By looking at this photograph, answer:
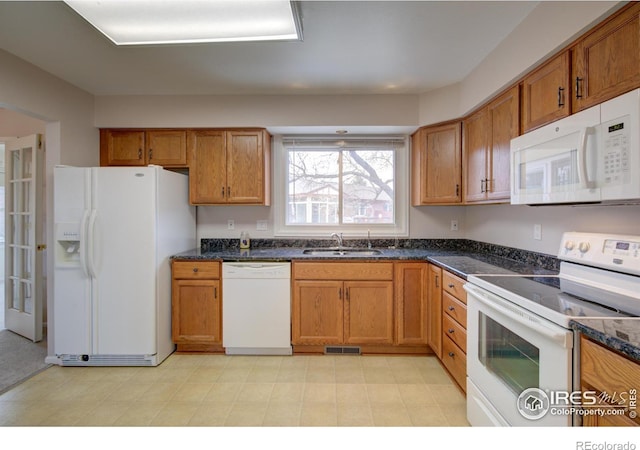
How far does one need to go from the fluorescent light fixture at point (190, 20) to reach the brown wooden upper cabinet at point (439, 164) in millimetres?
1666

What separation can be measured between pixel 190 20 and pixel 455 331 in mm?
2564

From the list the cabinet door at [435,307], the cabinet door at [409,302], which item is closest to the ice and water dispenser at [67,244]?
the cabinet door at [409,302]

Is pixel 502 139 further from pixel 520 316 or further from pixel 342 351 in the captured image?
pixel 342 351

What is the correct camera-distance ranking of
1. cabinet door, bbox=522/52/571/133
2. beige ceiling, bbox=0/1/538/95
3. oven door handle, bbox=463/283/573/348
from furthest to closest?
beige ceiling, bbox=0/1/538/95
cabinet door, bbox=522/52/571/133
oven door handle, bbox=463/283/573/348

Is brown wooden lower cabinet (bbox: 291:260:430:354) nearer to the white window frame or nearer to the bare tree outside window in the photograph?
the white window frame

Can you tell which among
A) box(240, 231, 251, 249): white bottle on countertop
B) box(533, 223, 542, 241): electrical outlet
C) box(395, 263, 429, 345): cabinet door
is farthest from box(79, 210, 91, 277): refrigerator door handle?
box(533, 223, 542, 241): electrical outlet

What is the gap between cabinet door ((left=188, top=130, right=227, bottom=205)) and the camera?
10.0 ft

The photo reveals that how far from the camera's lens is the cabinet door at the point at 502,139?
6.84ft

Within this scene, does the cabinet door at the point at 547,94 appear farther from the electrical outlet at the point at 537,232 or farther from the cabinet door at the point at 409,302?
the cabinet door at the point at 409,302

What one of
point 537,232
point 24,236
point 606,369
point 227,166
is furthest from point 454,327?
point 24,236

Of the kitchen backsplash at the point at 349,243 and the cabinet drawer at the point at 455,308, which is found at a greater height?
the kitchen backsplash at the point at 349,243

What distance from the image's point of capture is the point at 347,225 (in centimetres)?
341

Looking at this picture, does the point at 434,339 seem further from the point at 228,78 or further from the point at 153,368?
the point at 228,78

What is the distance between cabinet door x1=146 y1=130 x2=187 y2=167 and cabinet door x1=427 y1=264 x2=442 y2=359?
256 cm
